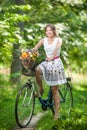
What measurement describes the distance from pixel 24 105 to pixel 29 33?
581 cm

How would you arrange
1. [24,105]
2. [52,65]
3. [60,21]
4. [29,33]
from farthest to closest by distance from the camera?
[60,21], [29,33], [24,105], [52,65]

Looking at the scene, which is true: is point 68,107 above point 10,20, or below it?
below

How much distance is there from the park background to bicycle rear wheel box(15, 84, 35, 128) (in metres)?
0.27

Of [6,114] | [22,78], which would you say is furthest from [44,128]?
[22,78]

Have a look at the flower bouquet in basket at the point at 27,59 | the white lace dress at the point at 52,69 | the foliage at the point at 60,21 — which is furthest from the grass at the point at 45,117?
the foliage at the point at 60,21

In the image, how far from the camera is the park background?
33.4ft

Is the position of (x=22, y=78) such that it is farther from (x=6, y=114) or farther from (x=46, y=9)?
(x=6, y=114)

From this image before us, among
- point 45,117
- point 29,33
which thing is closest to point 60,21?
point 29,33

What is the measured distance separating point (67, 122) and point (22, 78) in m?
6.75

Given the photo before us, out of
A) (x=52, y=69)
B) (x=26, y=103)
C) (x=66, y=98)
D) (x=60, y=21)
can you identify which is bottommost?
(x=66, y=98)

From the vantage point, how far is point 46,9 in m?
16.7

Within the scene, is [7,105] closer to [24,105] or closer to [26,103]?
[26,103]

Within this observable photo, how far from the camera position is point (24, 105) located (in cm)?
1002

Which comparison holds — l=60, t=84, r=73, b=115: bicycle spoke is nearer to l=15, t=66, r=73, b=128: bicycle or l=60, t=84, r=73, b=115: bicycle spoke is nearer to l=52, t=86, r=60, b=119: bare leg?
l=15, t=66, r=73, b=128: bicycle
